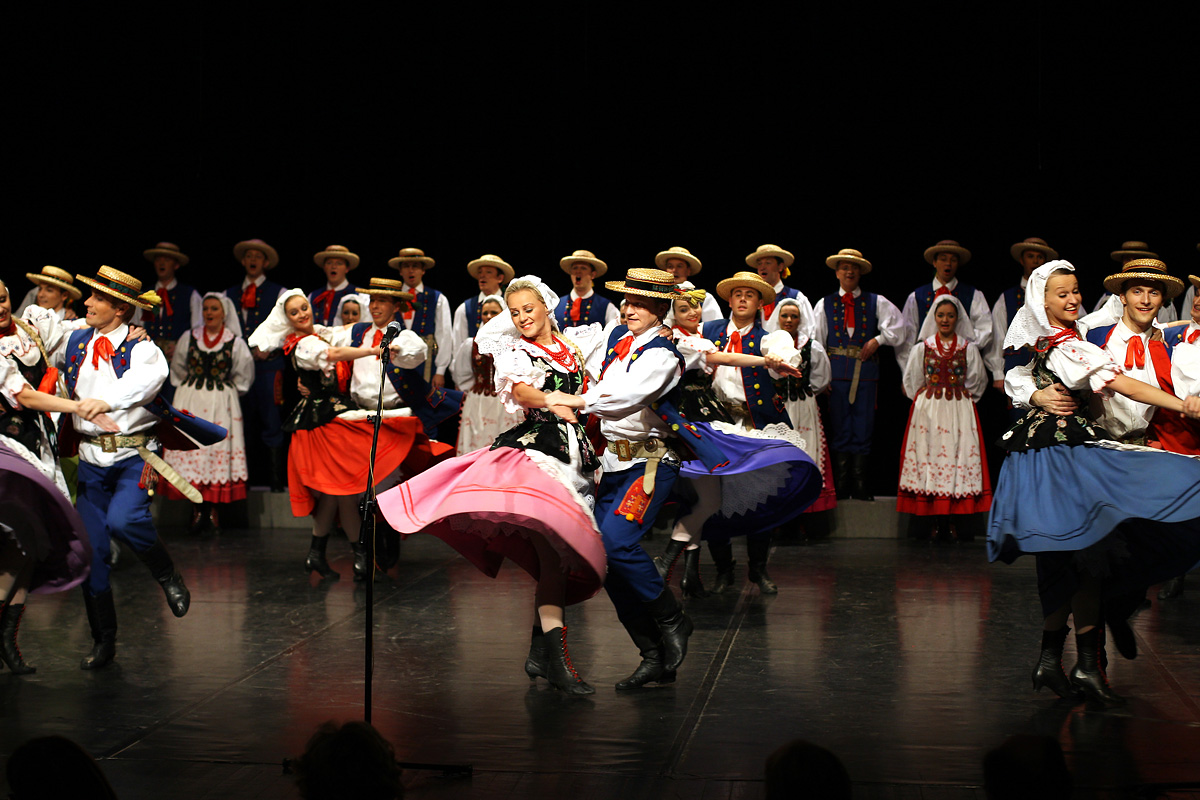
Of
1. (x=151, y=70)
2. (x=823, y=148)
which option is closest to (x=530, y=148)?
(x=823, y=148)

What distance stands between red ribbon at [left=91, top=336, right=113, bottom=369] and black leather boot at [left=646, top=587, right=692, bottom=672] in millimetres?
2182

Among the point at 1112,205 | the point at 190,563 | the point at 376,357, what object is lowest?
the point at 190,563

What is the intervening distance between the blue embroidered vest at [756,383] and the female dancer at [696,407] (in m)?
0.18

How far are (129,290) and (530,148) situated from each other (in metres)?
4.19

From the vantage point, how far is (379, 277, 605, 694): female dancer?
152 inches

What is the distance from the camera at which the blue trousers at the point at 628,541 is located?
4082mm

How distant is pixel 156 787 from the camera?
3256 millimetres

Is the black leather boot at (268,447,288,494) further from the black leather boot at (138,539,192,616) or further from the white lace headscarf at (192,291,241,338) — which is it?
the black leather boot at (138,539,192,616)

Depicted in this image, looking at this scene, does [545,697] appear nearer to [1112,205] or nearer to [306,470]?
[306,470]

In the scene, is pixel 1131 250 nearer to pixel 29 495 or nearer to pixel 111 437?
pixel 111 437

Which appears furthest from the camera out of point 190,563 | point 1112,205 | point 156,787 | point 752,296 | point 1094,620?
point 1112,205

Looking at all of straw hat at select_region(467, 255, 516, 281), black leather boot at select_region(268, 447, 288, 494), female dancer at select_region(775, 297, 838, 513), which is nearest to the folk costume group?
female dancer at select_region(775, 297, 838, 513)

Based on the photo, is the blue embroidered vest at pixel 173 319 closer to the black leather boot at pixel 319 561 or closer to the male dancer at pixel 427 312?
the male dancer at pixel 427 312

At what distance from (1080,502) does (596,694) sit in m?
1.61
